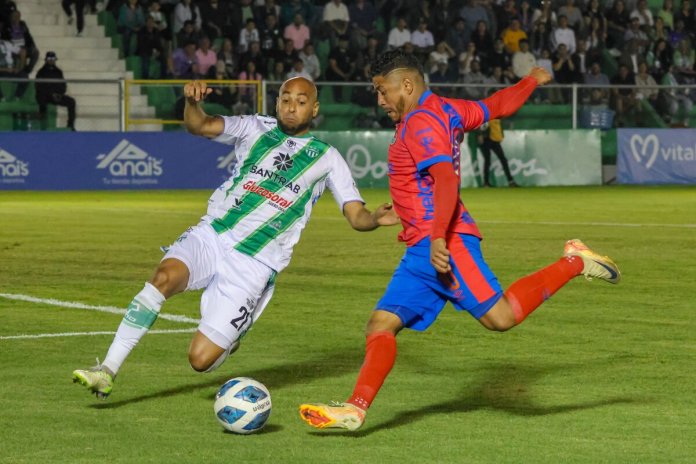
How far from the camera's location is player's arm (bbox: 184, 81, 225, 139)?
7.50 metres

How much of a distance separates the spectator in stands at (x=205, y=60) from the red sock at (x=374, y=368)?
23.0 meters

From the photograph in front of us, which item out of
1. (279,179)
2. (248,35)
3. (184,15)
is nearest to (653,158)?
(248,35)

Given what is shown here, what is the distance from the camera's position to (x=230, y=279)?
7598 mm

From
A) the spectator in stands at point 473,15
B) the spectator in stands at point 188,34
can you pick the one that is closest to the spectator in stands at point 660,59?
the spectator in stands at point 473,15

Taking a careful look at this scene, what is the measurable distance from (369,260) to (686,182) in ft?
57.5

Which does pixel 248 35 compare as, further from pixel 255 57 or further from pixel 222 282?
pixel 222 282

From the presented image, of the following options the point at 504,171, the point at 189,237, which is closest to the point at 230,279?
the point at 189,237

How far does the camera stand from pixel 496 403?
25.1 ft

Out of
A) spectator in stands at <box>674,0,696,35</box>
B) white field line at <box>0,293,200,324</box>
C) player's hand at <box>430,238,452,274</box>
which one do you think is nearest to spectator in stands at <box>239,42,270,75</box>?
spectator in stands at <box>674,0,696,35</box>

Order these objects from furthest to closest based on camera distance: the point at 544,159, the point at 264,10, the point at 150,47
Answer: the point at 264,10 < the point at 544,159 < the point at 150,47

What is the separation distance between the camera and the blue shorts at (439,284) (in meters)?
6.93

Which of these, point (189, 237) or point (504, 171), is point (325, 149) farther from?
point (504, 171)

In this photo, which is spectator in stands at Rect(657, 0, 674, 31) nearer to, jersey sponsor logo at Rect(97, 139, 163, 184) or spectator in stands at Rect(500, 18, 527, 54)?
spectator in stands at Rect(500, 18, 527, 54)

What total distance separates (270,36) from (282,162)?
23.2 meters
